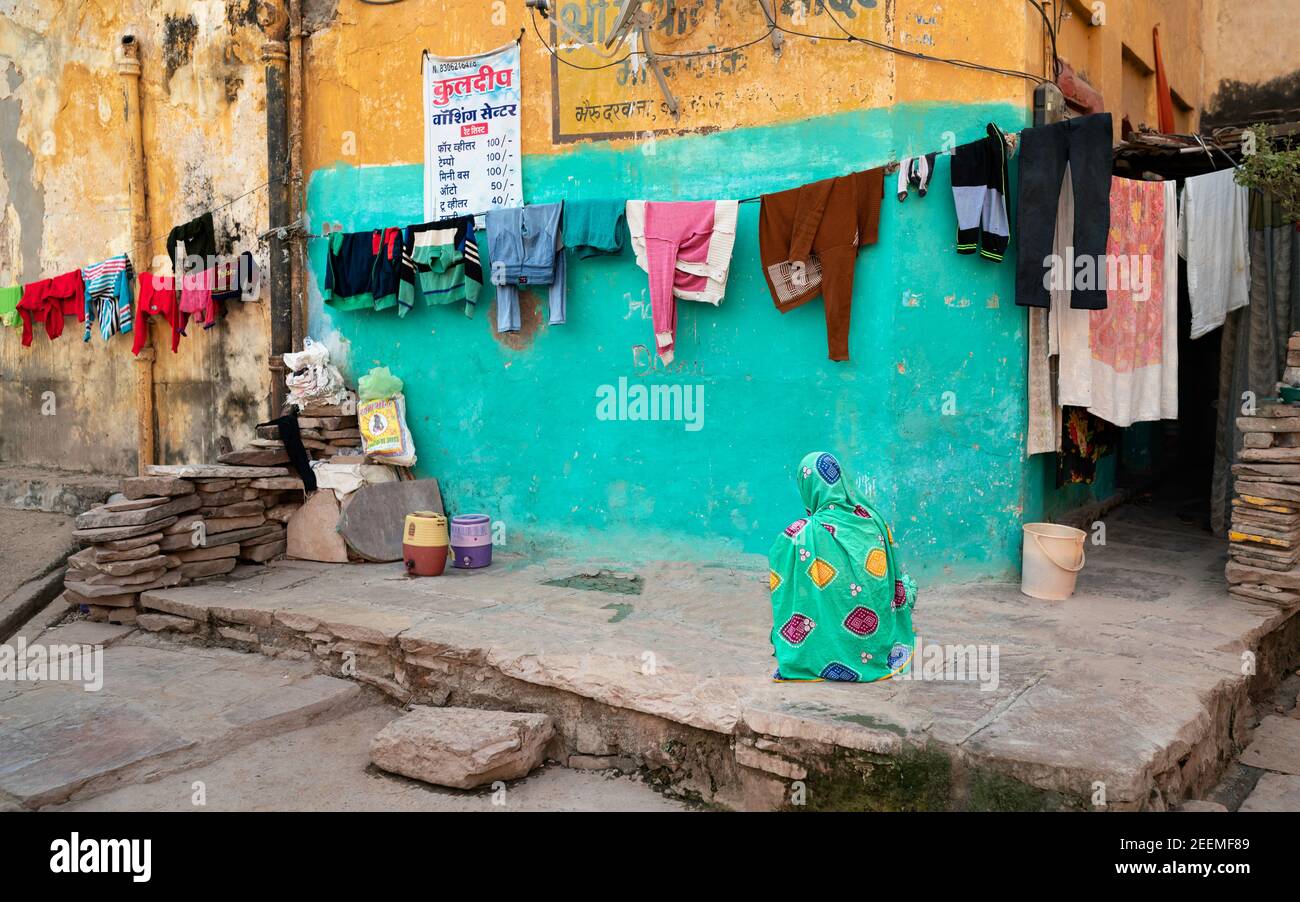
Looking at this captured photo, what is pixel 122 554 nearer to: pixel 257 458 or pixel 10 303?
pixel 257 458

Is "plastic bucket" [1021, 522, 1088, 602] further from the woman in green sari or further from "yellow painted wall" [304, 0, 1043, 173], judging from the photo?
"yellow painted wall" [304, 0, 1043, 173]

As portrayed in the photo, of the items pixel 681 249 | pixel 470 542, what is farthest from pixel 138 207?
pixel 681 249

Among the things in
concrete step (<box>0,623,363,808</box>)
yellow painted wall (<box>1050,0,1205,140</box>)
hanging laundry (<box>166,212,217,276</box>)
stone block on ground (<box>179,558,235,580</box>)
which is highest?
yellow painted wall (<box>1050,0,1205,140</box>)

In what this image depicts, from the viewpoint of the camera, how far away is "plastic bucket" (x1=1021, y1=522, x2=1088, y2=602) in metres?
6.03

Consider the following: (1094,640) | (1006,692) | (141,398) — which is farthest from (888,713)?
(141,398)

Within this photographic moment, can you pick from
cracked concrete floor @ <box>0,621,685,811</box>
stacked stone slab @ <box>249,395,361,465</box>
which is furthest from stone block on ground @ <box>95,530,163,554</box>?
stacked stone slab @ <box>249,395,361,465</box>

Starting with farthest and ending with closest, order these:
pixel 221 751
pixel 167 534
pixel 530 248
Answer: pixel 530 248 < pixel 167 534 < pixel 221 751

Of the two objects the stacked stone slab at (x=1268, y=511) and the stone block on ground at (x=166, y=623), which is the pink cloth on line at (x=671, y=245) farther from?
the stone block on ground at (x=166, y=623)

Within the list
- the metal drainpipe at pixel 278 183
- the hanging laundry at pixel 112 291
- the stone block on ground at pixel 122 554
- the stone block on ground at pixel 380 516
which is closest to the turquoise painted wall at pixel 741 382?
the stone block on ground at pixel 380 516

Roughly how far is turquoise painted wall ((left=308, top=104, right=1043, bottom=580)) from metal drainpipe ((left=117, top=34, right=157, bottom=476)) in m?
2.75

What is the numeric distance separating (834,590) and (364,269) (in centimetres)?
517

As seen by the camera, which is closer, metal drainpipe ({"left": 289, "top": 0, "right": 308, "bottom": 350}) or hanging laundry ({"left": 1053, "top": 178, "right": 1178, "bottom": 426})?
hanging laundry ({"left": 1053, "top": 178, "right": 1178, "bottom": 426})

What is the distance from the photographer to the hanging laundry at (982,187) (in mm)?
5992

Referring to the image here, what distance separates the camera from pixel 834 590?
464 cm
